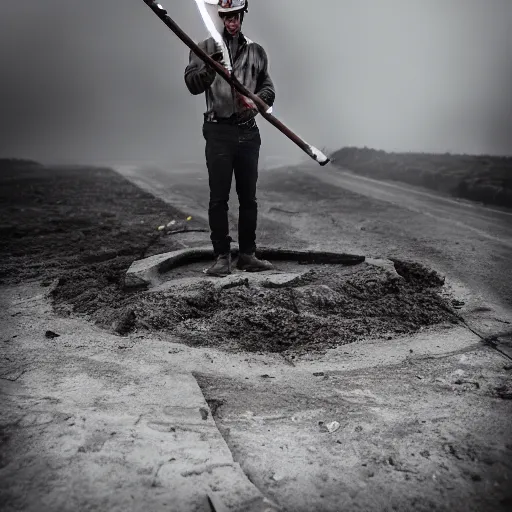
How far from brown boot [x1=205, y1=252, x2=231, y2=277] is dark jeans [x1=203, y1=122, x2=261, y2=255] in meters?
0.05

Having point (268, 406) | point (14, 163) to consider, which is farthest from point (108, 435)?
point (14, 163)

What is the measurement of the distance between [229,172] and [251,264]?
29.5 inches

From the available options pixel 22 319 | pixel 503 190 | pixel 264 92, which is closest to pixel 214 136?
pixel 264 92

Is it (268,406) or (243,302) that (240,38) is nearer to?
(243,302)

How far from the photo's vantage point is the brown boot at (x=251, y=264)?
11.9ft

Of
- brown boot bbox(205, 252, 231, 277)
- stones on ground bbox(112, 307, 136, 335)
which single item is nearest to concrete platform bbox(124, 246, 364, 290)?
brown boot bbox(205, 252, 231, 277)

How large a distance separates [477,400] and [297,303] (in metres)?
1.20

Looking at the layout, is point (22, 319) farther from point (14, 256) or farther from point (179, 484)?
point (179, 484)

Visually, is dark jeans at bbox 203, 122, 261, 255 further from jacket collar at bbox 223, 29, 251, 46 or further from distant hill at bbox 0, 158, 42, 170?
distant hill at bbox 0, 158, 42, 170

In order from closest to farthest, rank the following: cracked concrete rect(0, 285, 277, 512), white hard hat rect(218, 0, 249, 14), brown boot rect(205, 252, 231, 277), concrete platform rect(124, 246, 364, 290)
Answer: cracked concrete rect(0, 285, 277, 512) → white hard hat rect(218, 0, 249, 14) → concrete platform rect(124, 246, 364, 290) → brown boot rect(205, 252, 231, 277)

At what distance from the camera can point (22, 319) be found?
2.99 m

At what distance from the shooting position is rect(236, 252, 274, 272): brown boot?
3631mm

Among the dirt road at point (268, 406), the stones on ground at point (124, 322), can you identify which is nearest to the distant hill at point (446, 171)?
the dirt road at point (268, 406)

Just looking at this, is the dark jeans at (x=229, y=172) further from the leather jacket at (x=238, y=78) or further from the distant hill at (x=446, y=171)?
the distant hill at (x=446, y=171)
